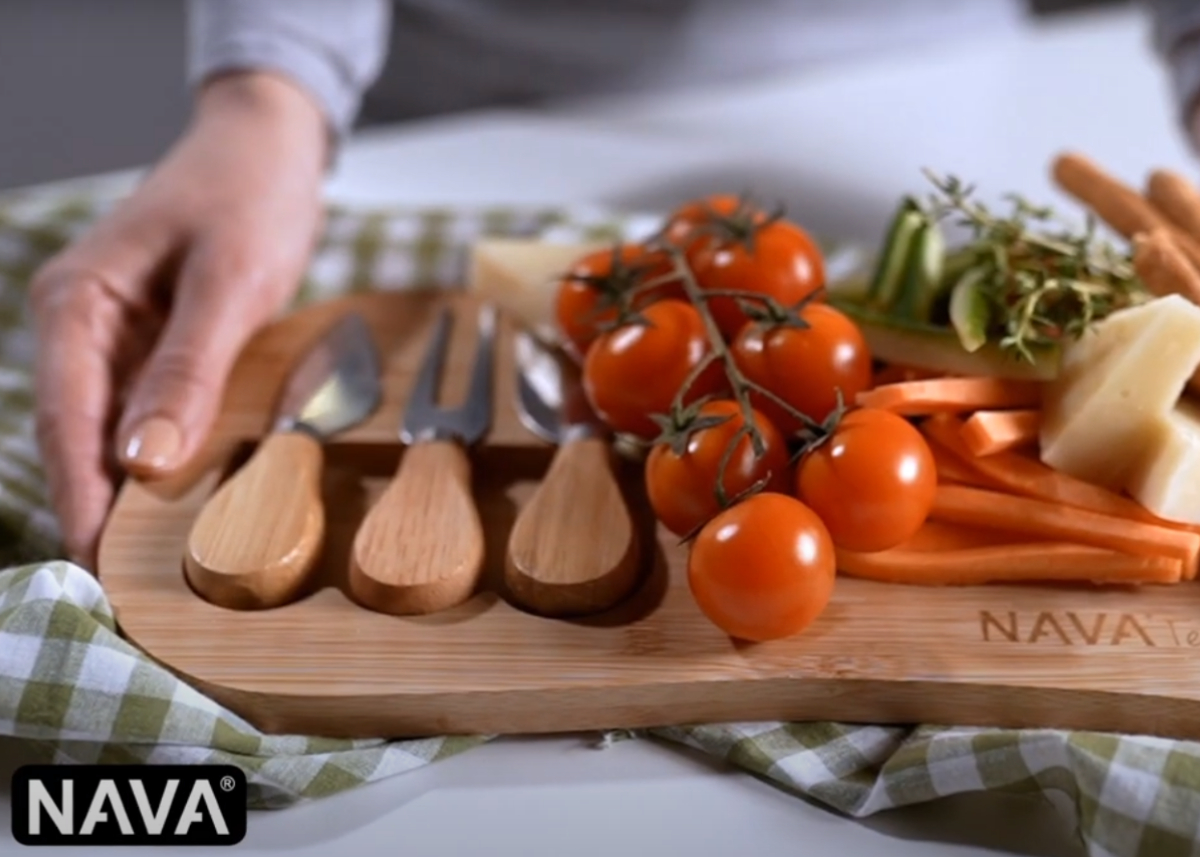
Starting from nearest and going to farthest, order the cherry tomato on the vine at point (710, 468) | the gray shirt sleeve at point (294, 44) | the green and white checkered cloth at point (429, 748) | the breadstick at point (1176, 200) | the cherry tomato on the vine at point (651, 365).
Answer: the green and white checkered cloth at point (429, 748) → the cherry tomato on the vine at point (710, 468) → the cherry tomato on the vine at point (651, 365) → the breadstick at point (1176, 200) → the gray shirt sleeve at point (294, 44)

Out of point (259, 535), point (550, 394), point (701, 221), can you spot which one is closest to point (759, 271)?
point (701, 221)

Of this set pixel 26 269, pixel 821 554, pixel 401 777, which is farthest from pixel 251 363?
pixel 821 554

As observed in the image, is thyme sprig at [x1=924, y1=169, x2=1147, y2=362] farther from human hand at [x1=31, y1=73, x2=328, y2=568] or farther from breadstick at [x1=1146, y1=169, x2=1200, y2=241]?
human hand at [x1=31, y1=73, x2=328, y2=568]

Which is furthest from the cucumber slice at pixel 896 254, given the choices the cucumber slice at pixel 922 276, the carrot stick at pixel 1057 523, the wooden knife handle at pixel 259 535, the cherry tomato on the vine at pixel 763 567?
the wooden knife handle at pixel 259 535

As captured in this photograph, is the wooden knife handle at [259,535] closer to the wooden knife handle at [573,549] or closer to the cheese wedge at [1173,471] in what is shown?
the wooden knife handle at [573,549]

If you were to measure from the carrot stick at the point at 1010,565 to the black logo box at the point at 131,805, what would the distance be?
1.43 feet

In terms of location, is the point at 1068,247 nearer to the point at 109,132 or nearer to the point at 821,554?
the point at 821,554

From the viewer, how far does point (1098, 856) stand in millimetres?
818

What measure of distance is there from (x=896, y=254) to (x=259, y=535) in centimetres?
56

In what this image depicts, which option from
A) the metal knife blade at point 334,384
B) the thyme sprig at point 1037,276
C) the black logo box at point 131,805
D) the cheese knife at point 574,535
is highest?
the thyme sprig at point 1037,276

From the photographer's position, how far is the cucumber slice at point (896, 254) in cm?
115

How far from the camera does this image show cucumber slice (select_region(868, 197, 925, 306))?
1.15 m

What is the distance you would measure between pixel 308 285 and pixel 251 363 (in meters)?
0.22

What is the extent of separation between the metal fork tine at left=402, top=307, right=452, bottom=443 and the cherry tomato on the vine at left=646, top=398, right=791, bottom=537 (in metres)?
0.23
